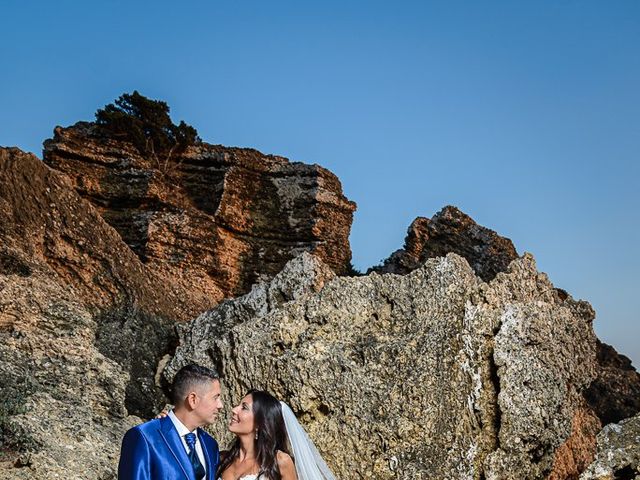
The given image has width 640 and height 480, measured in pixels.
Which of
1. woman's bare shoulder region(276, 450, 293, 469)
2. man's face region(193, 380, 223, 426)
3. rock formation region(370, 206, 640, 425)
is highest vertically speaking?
rock formation region(370, 206, 640, 425)

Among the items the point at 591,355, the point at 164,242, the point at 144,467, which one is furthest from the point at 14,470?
the point at 164,242

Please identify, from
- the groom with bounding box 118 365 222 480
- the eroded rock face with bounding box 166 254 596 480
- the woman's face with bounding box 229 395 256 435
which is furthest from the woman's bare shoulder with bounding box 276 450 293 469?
the eroded rock face with bounding box 166 254 596 480

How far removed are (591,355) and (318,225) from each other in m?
14.9

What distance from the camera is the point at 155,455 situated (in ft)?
19.4

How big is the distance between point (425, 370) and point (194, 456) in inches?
166

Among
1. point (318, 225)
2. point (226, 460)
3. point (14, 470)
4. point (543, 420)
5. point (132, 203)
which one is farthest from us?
point (318, 225)

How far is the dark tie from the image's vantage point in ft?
20.4

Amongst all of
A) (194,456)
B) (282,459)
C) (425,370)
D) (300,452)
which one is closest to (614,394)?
(425,370)

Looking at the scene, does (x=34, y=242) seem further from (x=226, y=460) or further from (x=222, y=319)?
(x=226, y=460)

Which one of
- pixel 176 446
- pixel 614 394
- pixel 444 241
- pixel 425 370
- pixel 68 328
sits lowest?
pixel 176 446

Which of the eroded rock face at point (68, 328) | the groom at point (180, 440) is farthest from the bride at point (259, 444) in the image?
the eroded rock face at point (68, 328)

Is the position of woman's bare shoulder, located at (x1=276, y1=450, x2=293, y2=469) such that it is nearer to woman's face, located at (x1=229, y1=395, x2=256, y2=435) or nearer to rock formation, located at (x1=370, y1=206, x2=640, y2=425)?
woman's face, located at (x1=229, y1=395, x2=256, y2=435)

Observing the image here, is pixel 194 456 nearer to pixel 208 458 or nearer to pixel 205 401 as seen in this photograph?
pixel 208 458

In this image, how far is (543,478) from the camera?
31.8ft
